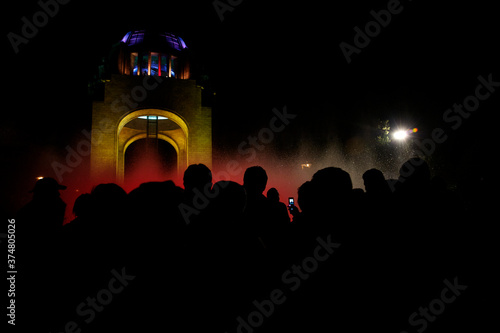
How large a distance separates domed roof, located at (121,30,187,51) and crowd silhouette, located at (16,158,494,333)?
2098cm

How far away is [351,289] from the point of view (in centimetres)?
228

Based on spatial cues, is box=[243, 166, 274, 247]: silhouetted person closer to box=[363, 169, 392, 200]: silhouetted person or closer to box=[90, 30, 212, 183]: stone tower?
box=[363, 169, 392, 200]: silhouetted person

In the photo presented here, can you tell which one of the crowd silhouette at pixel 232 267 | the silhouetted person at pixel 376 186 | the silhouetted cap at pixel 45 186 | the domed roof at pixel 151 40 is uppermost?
the domed roof at pixel 151 40

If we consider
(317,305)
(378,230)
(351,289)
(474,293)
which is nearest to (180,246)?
(317,305)

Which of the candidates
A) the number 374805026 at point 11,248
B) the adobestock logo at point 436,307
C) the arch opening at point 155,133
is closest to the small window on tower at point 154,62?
the arch opening at point 155,133

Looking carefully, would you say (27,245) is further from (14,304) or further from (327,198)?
(327,198)

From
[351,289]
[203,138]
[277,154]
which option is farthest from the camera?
[277,154]

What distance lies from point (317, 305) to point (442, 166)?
901 inches

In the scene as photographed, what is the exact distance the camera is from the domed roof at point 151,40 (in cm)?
2084

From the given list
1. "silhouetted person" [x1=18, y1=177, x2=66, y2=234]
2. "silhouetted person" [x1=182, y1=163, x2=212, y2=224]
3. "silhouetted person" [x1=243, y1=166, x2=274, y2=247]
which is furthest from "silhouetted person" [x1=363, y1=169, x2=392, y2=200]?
"silhouetted person" [x1=18, y1=177, x2=66, y2=234]

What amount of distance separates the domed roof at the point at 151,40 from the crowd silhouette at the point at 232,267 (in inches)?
826

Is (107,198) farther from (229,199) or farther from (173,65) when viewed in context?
(173,65)

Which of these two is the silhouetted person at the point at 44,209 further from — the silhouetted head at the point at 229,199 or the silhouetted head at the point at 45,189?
the silhouetted head at the point at 229,199

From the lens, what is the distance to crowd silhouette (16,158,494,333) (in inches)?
88.9
